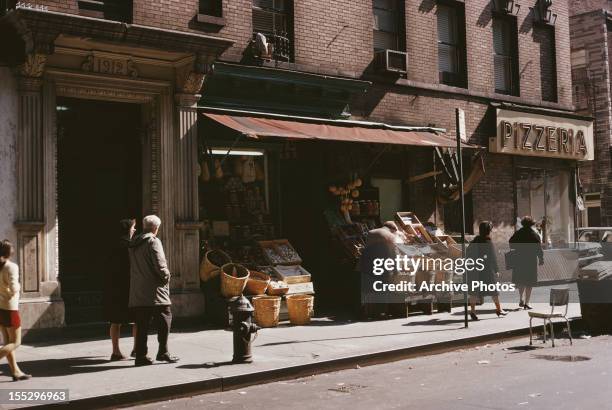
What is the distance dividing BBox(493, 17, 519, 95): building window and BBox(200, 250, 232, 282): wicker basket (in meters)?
9.59

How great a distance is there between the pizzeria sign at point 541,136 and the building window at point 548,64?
37.5 inches

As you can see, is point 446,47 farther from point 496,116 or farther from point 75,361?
point 75,361

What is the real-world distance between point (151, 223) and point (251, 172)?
16.3 ft

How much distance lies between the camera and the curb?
703 centimetres

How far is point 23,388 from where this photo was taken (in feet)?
24.1

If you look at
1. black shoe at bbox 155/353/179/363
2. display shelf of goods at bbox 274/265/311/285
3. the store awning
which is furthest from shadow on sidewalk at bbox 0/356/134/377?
the store awning

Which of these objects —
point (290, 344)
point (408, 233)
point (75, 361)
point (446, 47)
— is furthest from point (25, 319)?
point (446, 47)

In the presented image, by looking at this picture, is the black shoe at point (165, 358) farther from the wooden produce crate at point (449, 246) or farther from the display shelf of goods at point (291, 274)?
the wooden produce crate at point (449, 246)

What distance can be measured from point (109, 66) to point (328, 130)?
397 cm

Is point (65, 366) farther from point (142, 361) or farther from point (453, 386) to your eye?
point (453, 386)

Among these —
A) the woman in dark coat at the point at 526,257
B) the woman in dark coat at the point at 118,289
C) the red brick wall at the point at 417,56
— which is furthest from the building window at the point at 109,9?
the woman in dark coat at the point at 526,257

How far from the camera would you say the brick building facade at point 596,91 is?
2672 centimetres

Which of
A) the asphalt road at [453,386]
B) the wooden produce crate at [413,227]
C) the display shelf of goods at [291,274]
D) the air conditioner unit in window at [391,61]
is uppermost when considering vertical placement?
the air conditioner unit in window at [391,61]

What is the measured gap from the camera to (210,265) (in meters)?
12.0
